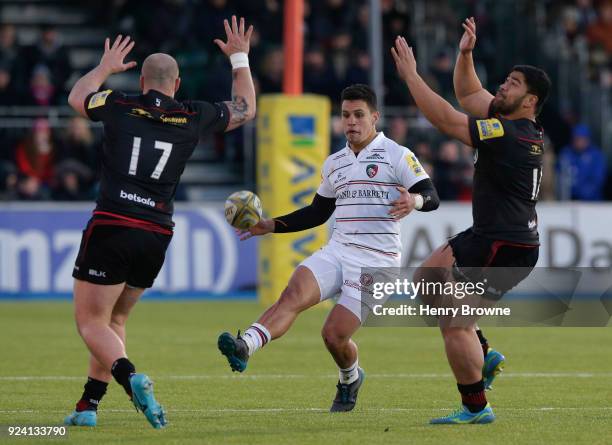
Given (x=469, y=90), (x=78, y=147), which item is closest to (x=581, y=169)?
(x=78, y=147)

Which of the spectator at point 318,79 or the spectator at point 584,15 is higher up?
the spectator at point 584,15

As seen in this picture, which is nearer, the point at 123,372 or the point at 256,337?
the point at 123,372

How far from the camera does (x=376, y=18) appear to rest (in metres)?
23.0

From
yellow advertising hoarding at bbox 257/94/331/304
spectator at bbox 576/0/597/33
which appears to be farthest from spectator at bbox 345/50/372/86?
spectator at bbox 576/0/597/33

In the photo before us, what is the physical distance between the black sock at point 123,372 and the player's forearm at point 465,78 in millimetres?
3188

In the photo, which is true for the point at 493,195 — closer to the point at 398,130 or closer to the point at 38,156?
the point at 398,130

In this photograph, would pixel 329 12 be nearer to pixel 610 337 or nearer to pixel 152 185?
pixel 610 337

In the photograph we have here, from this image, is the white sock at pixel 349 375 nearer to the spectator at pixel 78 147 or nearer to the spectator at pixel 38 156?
the spectator at pixel 38 156

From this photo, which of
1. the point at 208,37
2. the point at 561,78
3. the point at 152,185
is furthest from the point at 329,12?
the point at 152,185

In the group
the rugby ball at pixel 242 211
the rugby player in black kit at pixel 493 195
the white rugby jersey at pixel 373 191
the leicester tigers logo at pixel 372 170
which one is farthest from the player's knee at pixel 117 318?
the rugby player in black kit at pixel 493 195

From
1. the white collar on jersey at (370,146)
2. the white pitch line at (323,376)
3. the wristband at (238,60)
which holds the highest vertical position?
the wristband at (238,60)

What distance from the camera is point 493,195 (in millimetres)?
9406

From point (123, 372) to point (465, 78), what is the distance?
3327 millimetres

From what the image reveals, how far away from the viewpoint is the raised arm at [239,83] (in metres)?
9.59
